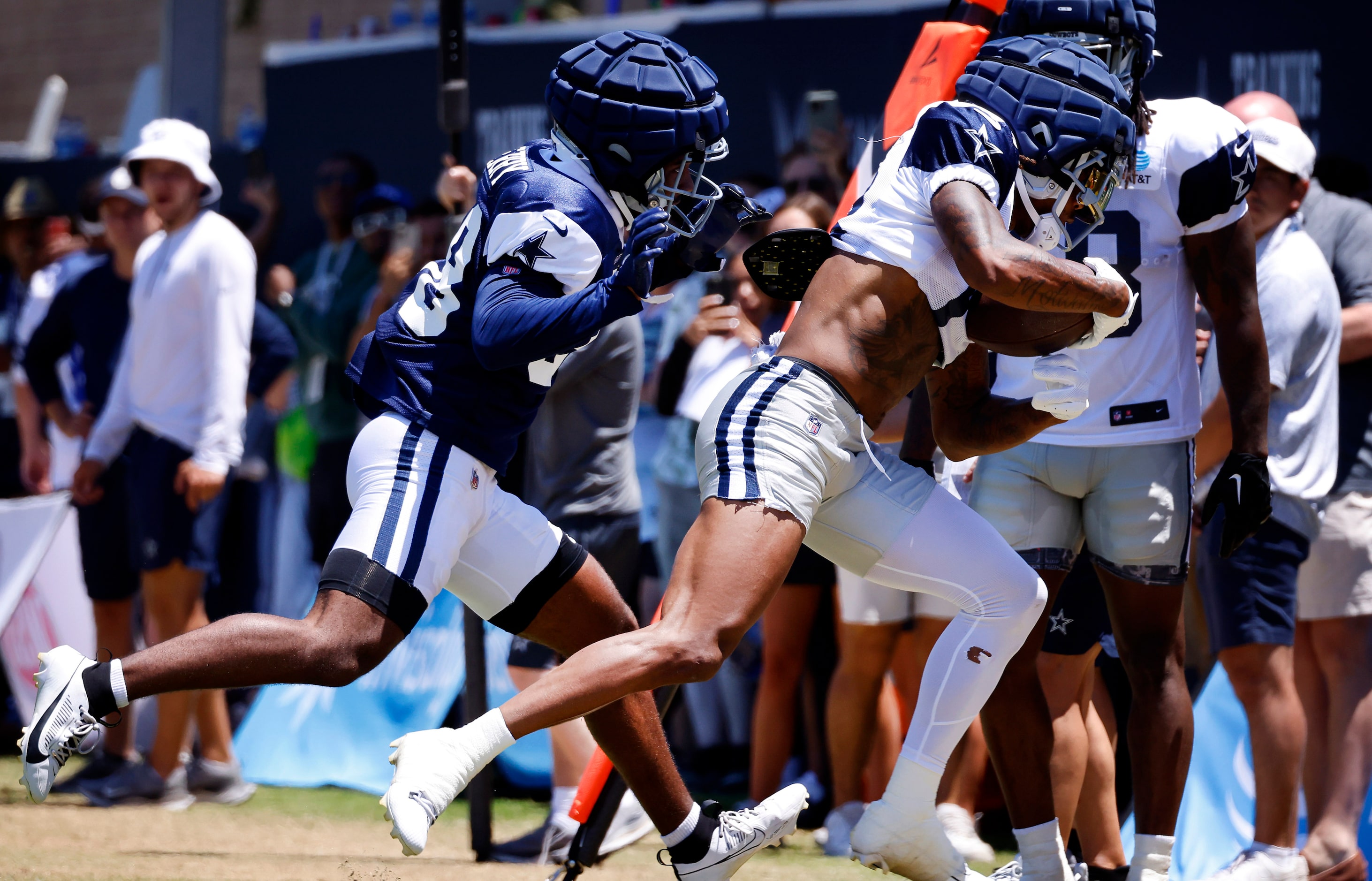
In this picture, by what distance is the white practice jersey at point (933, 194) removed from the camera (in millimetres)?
3352

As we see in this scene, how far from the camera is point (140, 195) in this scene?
6.92 m

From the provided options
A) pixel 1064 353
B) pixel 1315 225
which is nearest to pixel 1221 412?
pixel 1315 225

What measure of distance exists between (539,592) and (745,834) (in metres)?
0.76

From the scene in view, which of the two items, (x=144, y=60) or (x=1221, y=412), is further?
(x=144, y=60)

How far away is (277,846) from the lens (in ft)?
17.5

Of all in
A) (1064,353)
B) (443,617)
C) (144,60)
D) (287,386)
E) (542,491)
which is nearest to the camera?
(1064,353)

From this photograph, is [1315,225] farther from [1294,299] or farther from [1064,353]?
[1064,353]

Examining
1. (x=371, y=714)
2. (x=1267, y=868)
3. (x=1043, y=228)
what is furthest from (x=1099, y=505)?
(x=371, y=714)

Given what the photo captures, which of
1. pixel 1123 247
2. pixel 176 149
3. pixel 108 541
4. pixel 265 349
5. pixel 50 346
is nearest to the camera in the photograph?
pixel 1123 247

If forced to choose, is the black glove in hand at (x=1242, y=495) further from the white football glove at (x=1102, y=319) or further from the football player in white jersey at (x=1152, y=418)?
the white football glove at (x=1102, y=319)

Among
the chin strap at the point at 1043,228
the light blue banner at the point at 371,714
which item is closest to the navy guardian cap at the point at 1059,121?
the chin strap at the point at 1043,228

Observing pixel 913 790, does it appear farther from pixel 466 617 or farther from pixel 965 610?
pixel 466 617

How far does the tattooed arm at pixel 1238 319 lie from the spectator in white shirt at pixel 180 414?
12.2ft

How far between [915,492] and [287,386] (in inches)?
213
